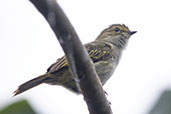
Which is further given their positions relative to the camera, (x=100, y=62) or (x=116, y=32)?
(x=116, y=32)

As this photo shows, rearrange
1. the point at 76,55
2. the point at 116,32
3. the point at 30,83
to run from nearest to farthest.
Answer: the point at 76,55, the point at 30,83, the point at 116,32

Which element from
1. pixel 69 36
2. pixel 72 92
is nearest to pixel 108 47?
pixel 72 92

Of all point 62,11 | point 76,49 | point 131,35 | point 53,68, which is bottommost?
point 131,35

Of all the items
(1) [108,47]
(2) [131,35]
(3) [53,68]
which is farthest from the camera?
(2) [131,35]

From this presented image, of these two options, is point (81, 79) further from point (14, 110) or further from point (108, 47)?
point (108, 47)

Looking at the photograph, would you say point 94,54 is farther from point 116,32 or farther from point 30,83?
point 116,32

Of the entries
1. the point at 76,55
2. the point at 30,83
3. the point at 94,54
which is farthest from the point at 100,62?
the point at 76,55
